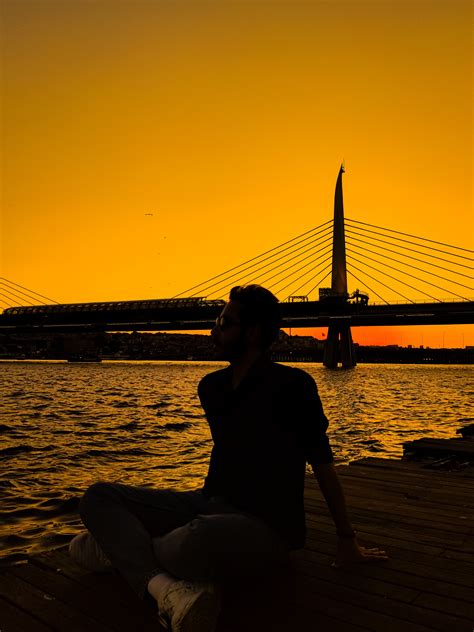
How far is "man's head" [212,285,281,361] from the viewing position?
303 centimetres

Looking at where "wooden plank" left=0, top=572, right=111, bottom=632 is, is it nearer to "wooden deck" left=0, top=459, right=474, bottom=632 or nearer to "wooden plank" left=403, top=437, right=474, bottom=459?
"wooden deck" left=0, top=459, right=474, bottom=632

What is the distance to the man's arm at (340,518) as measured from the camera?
10.1 feet

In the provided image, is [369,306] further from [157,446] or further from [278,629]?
[278,629]

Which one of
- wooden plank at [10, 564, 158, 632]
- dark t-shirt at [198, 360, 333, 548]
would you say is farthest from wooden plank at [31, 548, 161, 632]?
dark t-shirt at [198, 360, 333, 548]

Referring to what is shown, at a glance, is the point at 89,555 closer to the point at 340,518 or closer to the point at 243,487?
the point at 243,487

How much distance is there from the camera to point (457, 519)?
4527mm

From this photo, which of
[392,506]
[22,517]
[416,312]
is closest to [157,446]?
[22,517]

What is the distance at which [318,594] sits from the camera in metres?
3.06

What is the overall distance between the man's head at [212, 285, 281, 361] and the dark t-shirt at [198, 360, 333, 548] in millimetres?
135

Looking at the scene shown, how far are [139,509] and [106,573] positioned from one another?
539 mm

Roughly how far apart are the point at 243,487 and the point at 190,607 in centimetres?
67

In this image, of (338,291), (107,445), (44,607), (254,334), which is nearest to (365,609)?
(254,334)

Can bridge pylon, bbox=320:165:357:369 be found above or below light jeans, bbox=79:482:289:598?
above

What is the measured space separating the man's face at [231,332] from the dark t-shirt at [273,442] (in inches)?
5.8
